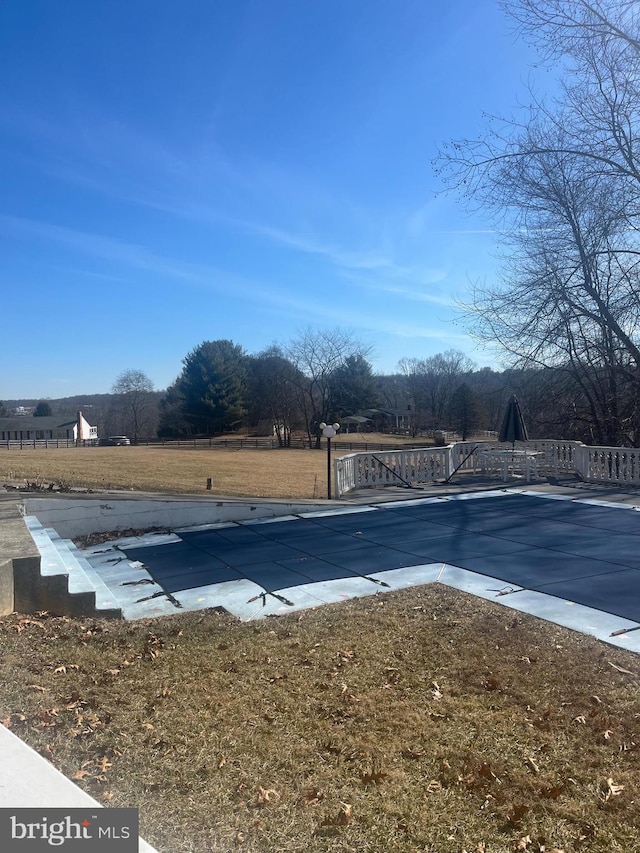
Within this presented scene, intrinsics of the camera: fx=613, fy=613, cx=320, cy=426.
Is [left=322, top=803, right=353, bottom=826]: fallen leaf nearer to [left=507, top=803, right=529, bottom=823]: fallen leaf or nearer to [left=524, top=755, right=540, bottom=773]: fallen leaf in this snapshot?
[left=507, top=803, right=529, bottom=823]: fallen leaf

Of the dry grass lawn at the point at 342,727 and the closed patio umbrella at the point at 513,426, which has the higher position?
the closed patio umbrella at the point at 513,426

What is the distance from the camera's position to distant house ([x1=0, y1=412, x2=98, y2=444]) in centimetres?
6956

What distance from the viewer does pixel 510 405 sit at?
12875mm

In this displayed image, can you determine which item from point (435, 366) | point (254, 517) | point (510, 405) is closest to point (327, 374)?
point (435, 366)

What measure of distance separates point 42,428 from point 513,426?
68167mm

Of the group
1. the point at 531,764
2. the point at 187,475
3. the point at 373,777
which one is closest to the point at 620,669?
the point at 531,764

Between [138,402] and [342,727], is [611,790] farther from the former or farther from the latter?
[138,402]

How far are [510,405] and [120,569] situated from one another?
8.96 meters

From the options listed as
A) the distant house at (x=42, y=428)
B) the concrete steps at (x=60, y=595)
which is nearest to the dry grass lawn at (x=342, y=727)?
the concrete steps at (x=60, y=595)

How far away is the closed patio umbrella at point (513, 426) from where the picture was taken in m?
12.7

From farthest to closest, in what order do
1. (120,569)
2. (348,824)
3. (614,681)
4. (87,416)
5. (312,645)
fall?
(87,416) → (120,569) → (312,645) → (614,681) → (348,824)

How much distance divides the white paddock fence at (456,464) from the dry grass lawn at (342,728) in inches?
273

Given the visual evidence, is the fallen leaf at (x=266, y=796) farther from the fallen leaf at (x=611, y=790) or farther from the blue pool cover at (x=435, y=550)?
the blue pool cover at (x=435, y=550)

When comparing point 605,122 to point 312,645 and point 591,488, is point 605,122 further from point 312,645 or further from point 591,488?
point 312,645
